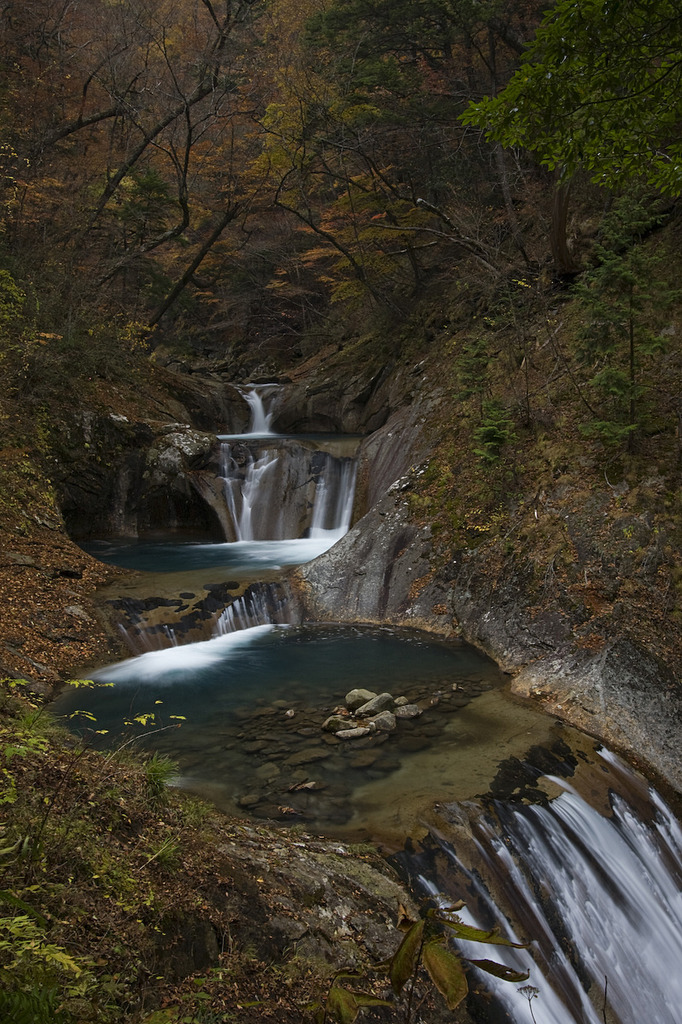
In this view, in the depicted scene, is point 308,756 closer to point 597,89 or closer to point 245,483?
point 597,89

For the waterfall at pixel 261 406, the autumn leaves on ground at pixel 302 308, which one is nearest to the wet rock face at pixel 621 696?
the autumn leaves on ground at pixel 302 308

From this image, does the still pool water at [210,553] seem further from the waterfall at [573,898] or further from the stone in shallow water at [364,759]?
the waterfall at [573,898]

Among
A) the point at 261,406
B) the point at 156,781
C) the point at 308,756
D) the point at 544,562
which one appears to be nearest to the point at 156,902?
the point at 156,781

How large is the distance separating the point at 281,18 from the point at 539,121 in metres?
24.0

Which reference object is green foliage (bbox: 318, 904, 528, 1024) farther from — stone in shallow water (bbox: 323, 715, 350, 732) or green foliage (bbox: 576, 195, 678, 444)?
green foliage (bbox: 576, 195, 678, 444)

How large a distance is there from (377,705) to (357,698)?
28 cm

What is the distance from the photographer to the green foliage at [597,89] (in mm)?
4953

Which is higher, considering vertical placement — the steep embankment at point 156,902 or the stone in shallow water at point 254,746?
the steep embankment at point 156,902

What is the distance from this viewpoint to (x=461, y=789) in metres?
5.24

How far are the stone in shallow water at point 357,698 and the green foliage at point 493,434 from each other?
428 centimetres

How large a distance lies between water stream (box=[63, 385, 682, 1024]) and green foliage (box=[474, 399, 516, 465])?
10.0 ft

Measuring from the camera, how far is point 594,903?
15.6 feet

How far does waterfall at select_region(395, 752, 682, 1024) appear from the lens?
420 centimetres

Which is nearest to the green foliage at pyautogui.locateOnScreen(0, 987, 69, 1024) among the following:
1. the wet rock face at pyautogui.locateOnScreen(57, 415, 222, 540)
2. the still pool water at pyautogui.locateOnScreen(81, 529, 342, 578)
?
the still pool water at pyautogui.locateOnScreen(81, 529, 342, 578)
